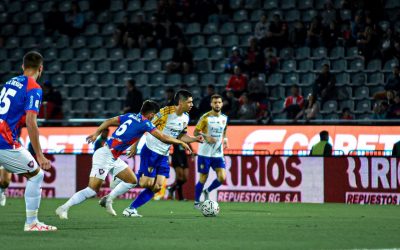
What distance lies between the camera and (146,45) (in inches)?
1153

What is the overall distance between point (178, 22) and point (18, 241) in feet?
65.3

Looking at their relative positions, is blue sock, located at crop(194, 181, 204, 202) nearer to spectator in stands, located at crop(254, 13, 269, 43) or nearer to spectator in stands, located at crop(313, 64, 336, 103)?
spectator in stands, located at crop(313, 64, 336, 103)

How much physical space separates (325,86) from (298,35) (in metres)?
2.81

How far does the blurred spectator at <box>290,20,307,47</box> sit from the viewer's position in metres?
26.6

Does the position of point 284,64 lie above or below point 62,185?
above

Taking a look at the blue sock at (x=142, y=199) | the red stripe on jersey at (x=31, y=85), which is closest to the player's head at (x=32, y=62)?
the red stripe on jersey at (x=31, y=85)

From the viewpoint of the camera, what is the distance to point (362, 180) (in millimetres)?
20594

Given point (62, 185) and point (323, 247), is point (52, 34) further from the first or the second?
point (323, 247)

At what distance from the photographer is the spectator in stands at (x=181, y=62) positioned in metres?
27.6

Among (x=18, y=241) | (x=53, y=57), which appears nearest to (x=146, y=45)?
(x=53, y=57)

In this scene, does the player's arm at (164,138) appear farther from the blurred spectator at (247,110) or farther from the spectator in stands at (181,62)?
the spectator in stands at (181,62)

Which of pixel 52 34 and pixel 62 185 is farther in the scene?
pixel 52 34

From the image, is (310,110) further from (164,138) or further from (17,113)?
(17,113)

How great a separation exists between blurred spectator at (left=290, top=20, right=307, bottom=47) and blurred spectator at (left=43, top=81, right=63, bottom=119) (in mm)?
7058
